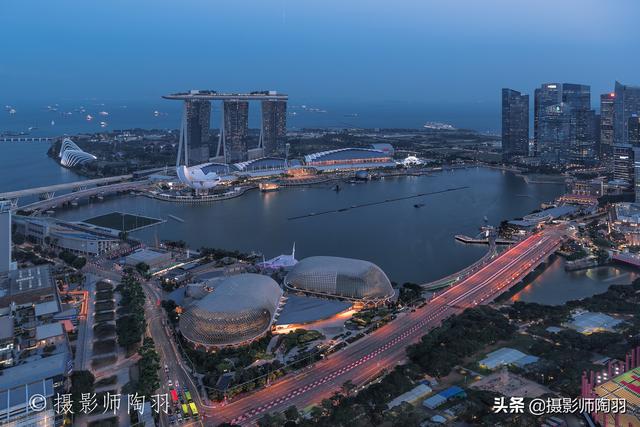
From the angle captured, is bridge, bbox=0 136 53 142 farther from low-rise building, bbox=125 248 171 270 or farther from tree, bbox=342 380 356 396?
tree, bbox=342 380 356 396

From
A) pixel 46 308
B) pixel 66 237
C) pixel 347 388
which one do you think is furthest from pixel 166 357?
pixel 66 237

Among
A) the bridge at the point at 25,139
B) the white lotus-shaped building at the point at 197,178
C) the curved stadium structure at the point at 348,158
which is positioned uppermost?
the bridge at the point at 25,139

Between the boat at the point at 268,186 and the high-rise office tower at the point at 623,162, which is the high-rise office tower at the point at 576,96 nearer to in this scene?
the high-rise office tower at the point at 623,162

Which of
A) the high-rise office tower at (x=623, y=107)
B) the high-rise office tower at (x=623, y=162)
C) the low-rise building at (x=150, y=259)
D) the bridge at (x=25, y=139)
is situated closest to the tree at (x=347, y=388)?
the low-rise building at (x=150, y=259)

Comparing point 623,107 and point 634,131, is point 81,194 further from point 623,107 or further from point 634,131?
point 623,107

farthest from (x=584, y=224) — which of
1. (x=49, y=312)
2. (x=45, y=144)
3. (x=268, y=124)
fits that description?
(x=45, y=144)

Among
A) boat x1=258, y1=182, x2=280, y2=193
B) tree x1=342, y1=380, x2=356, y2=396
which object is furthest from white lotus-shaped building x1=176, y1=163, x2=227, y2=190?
tree x1=342, y1=380, x2=356, y2=396
